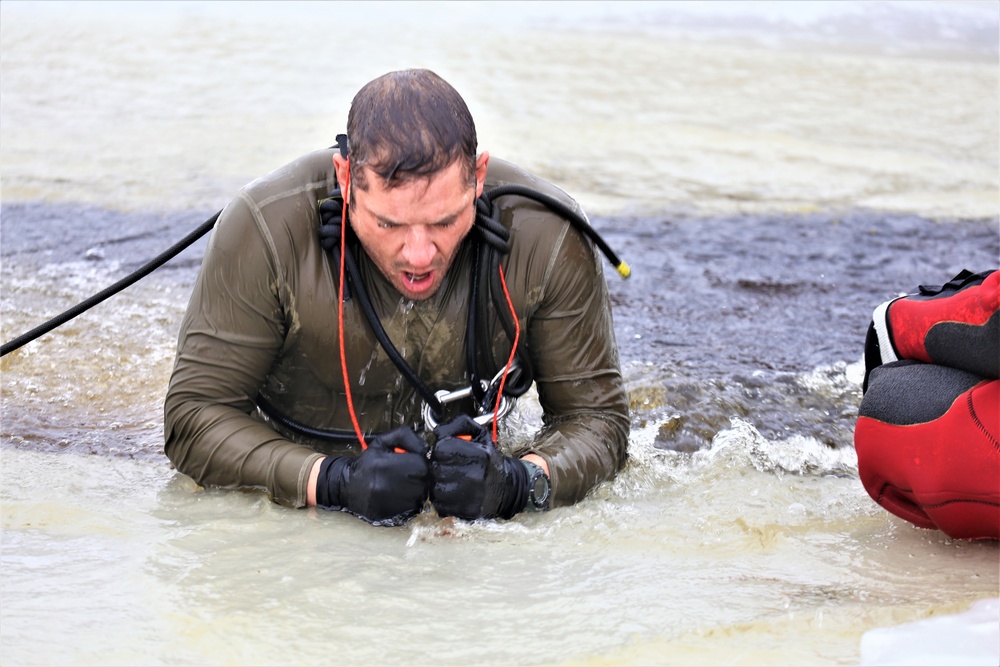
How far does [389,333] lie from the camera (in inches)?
121

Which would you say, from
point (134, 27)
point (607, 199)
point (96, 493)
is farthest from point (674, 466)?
point (134, 27)

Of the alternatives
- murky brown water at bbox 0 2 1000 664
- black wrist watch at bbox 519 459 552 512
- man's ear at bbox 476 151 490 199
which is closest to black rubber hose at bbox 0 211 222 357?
murky brown water at bbox 0 2 1000 664

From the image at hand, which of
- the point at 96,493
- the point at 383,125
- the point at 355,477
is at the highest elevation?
the point at 383,125

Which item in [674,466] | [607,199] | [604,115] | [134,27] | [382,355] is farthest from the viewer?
[134,27]

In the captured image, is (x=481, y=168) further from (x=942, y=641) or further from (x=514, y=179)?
(x=942, y=641)

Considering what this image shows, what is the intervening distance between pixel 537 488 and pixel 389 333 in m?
0.58

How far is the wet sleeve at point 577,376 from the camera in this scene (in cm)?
309

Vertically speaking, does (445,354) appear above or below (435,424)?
above

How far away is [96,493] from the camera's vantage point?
10.5 ft

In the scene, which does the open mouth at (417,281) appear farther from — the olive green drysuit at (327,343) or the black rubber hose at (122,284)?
the black rubber hose at (122,284)

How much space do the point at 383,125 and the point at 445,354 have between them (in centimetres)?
73

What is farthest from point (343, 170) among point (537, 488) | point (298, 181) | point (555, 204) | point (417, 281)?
point (537, 488)

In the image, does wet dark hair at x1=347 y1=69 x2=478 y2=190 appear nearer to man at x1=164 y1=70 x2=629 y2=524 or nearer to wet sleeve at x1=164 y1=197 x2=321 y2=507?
man at x1=164 y1=70 x2=629 y2=524

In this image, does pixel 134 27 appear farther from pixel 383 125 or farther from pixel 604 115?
pixel 383 125
